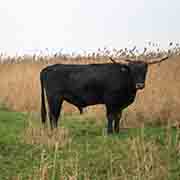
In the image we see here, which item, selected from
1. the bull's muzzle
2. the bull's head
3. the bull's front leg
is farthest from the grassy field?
the bull's head

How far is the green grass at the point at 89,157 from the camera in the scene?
484cm

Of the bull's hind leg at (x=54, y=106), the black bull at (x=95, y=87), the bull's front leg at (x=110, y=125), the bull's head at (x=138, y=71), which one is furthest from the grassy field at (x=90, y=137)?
the bull's head at (x=138, y=71)

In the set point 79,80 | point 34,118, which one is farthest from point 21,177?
point 34,118

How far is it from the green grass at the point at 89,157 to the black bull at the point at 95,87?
26.7 inches

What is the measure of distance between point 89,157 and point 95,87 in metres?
2.97

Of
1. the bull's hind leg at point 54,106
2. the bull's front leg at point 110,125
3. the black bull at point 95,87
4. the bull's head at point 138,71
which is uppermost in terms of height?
the bull's head at point 138,71

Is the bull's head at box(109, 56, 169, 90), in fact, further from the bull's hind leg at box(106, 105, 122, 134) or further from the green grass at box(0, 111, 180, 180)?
the green grass at box(0, 111, 180, 180)

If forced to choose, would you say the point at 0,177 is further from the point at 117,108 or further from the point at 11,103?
the point at 11,103

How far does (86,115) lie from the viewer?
10250mm

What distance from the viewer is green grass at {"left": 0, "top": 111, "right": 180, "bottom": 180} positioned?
15.9 feet

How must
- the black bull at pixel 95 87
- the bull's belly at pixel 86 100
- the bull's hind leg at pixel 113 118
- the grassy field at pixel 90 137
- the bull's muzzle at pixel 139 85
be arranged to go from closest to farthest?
the grassy field at pixel 90 137
the bull's muzzle at pixel 139 85
the bull's hind leg at pixel 113 118
the black bull at pixel 95 87
the bull's belly at pixel 86 100

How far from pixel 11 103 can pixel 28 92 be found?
58 cm

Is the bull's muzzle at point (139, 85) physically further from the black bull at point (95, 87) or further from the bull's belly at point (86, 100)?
the bull's belly at point (86, 100)

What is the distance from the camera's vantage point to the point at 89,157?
5.95 meters
